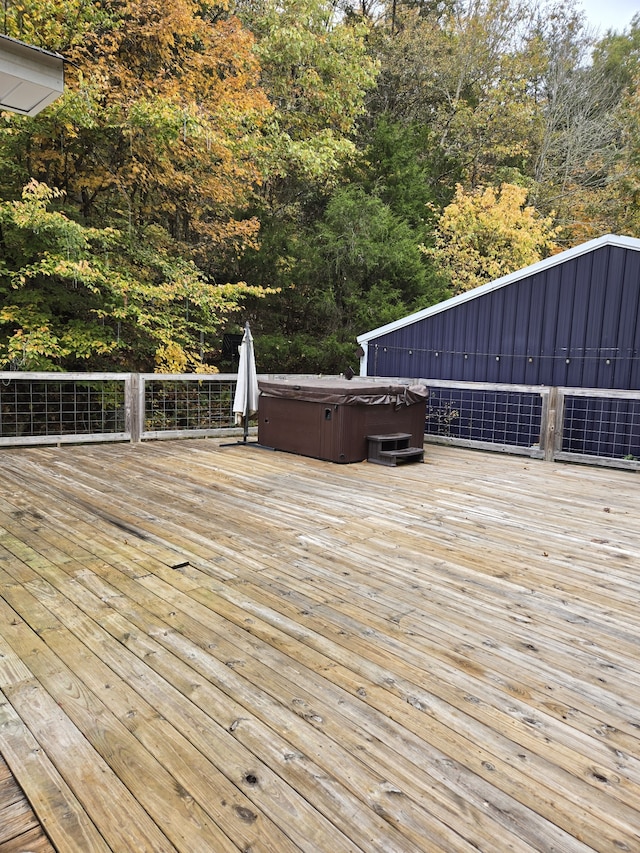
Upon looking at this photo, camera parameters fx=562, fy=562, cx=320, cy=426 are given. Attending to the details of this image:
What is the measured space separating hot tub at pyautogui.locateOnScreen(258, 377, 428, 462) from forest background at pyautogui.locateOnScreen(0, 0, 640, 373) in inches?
111

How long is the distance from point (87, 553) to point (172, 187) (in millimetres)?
7766

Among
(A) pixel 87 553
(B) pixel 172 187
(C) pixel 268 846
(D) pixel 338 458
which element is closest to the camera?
(C) pixel 268 846

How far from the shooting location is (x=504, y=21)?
1457 centimetres

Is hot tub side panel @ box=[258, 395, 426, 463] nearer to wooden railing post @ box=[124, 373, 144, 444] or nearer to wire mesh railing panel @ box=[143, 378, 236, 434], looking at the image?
wooden railing post @ box=[124, 373, 144, 444]

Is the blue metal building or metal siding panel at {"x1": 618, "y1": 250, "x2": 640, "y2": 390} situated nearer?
metal siding panel at {"x1": 618, "y1": 250, "x2": 640, "y2": 390}

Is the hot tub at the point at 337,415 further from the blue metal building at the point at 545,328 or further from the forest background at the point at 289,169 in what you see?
the forest background at the point at 289,169

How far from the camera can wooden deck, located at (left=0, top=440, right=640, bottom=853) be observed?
1.21 m

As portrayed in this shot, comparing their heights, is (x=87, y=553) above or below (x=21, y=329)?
below

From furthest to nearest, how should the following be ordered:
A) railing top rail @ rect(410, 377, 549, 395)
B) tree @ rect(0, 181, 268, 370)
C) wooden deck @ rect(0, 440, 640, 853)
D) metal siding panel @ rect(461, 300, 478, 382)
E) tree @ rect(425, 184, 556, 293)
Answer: tree @ rect(425, 184, 556, 293)
metal siding panel @ rect(461, 300, 478, 382)
tree @ rect(0, 181, 268, 370)
railing top rail @ rect(410, 377, 549, 395)
wooden deck @ rect(0, 440, 640, 853)

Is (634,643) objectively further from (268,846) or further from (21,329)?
(21,329)

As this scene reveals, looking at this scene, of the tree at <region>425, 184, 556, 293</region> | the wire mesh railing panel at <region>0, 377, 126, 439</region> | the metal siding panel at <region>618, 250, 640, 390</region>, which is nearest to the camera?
the metal siding panel at <region>618, 250, 640, 390</region>

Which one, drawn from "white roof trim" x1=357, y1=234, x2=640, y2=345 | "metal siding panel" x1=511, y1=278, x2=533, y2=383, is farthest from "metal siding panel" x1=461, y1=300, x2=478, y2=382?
"metal siding panel" x1=511, y1=278, x2=533, y2=383

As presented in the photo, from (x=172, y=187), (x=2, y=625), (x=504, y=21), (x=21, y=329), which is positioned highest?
(x=504, y=21)

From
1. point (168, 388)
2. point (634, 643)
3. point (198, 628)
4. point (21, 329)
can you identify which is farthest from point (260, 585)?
point (168, 388)
